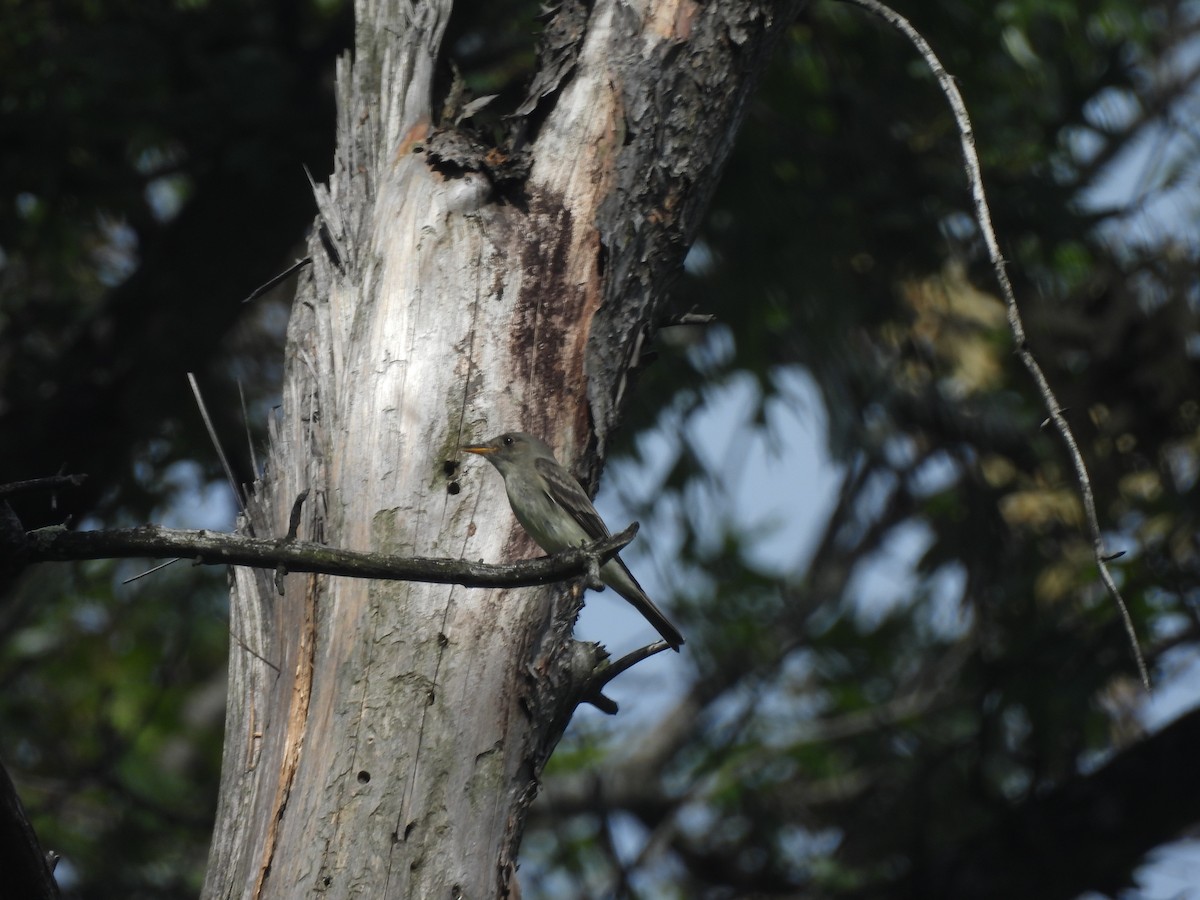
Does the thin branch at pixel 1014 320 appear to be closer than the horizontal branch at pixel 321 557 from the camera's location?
No

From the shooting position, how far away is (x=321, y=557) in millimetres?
2348

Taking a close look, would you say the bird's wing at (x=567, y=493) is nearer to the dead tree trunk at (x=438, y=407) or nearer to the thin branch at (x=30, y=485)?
the dead tree trunk at (x=438, y=407)

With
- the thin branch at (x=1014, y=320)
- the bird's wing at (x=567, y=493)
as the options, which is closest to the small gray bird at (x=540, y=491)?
the bird's wing at (x=567, y=493)

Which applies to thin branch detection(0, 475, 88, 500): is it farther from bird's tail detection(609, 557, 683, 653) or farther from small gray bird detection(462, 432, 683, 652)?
bird's tail detection(609, 557, 683, 653)

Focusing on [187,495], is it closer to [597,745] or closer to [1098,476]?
[597,745]

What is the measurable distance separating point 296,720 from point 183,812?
5.55 m

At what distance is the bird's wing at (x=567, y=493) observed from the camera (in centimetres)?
326

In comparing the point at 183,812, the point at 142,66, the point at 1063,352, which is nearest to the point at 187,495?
the point at 183,812

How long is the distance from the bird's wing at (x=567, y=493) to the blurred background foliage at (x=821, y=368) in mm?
1126

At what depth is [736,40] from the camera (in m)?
3.72

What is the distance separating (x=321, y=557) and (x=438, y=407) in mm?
894

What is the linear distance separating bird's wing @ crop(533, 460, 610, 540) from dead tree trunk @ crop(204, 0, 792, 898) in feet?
0.17

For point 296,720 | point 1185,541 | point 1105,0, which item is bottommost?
point 296,720

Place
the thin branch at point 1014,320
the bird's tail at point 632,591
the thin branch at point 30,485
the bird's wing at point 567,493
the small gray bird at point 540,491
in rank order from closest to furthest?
the thin branch at point 30,485, the thin branch at point 1014,320, the small gray bird at point 540,491, the bird's wing at point 567,493, the bird's tail at point 632,591
